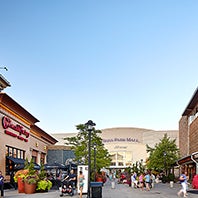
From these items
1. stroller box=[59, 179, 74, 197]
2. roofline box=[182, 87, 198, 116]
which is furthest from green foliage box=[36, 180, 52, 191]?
roofline box=[182, 87, 198, 116]

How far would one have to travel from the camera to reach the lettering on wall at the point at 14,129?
120 ft

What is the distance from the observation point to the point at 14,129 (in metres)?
40.4

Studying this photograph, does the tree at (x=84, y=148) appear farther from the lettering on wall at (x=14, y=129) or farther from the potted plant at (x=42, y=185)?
the potted plant at (x=42, y=185)

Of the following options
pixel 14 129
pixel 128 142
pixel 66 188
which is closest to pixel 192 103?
pixel 14 129

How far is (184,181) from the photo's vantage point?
26.7 m

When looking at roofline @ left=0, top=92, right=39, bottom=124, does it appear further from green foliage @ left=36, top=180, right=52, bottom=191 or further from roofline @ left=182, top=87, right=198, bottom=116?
roofline @ left=182, top=87, right=198, bottom=116

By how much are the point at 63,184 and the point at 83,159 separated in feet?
111

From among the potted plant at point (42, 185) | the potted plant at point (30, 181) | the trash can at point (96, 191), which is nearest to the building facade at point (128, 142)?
the potted plant at point (42, 185)

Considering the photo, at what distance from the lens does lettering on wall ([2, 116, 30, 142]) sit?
36.7m

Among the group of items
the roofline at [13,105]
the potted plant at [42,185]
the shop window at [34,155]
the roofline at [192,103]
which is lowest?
the potted plant at [42,185]

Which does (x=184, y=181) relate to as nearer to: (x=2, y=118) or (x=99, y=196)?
(x=99, y=196)

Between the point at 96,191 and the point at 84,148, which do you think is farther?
the point at 84,148

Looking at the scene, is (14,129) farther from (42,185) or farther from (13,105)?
(42,185)

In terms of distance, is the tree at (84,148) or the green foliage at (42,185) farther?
the tree at (84,148)
